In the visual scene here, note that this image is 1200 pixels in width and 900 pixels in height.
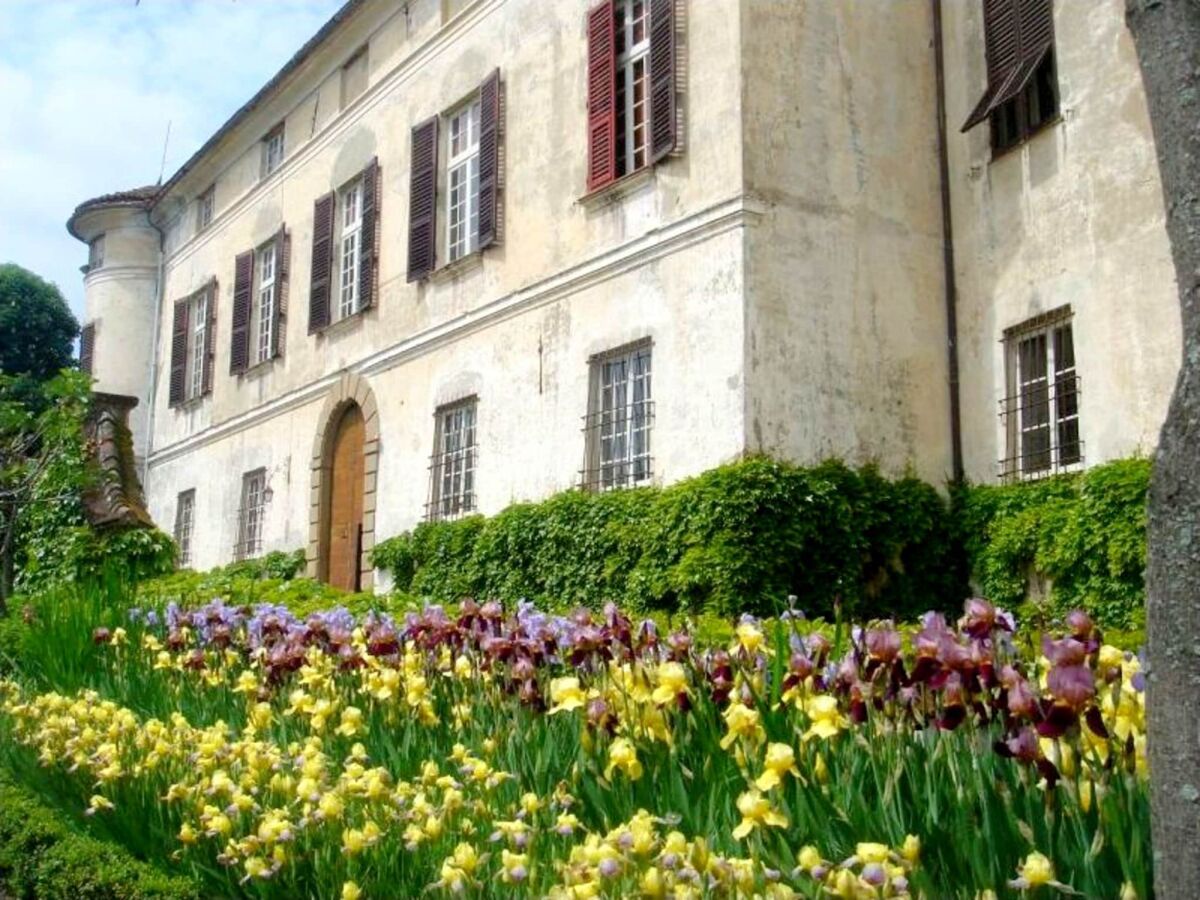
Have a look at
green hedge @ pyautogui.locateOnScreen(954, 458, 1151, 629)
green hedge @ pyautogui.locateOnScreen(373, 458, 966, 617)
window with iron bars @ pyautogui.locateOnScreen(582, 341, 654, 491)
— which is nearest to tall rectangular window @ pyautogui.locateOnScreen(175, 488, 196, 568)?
green hedge @ pyautogui.locateOnScreen(373, 458, 966, 617)

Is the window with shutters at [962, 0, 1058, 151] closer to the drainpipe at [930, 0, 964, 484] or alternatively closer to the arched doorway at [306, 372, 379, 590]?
the drainpipe at [930, 0, 964, 484]

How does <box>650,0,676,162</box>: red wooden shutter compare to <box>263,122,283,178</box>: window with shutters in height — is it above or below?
below

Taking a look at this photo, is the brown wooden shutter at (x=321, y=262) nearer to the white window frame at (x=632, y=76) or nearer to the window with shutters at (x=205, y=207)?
the window with shutters at (x=205, y=207)

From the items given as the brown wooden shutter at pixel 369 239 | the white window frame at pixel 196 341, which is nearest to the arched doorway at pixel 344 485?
the brown wooden shutter at pixel 369 239

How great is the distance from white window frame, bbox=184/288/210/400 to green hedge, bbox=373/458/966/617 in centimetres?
1270

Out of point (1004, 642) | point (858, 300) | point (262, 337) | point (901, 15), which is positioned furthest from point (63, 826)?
point (262, 337)

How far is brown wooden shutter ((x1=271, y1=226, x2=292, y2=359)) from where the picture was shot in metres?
20.8

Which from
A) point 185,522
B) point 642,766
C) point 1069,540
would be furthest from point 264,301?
point 642,766

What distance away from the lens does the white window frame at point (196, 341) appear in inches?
949

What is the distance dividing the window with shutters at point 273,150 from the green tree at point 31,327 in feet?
75.3

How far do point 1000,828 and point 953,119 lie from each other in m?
11.6

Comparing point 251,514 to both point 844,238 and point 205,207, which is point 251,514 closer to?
point 205,207

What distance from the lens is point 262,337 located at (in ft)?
70.9

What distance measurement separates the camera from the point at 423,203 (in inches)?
667
